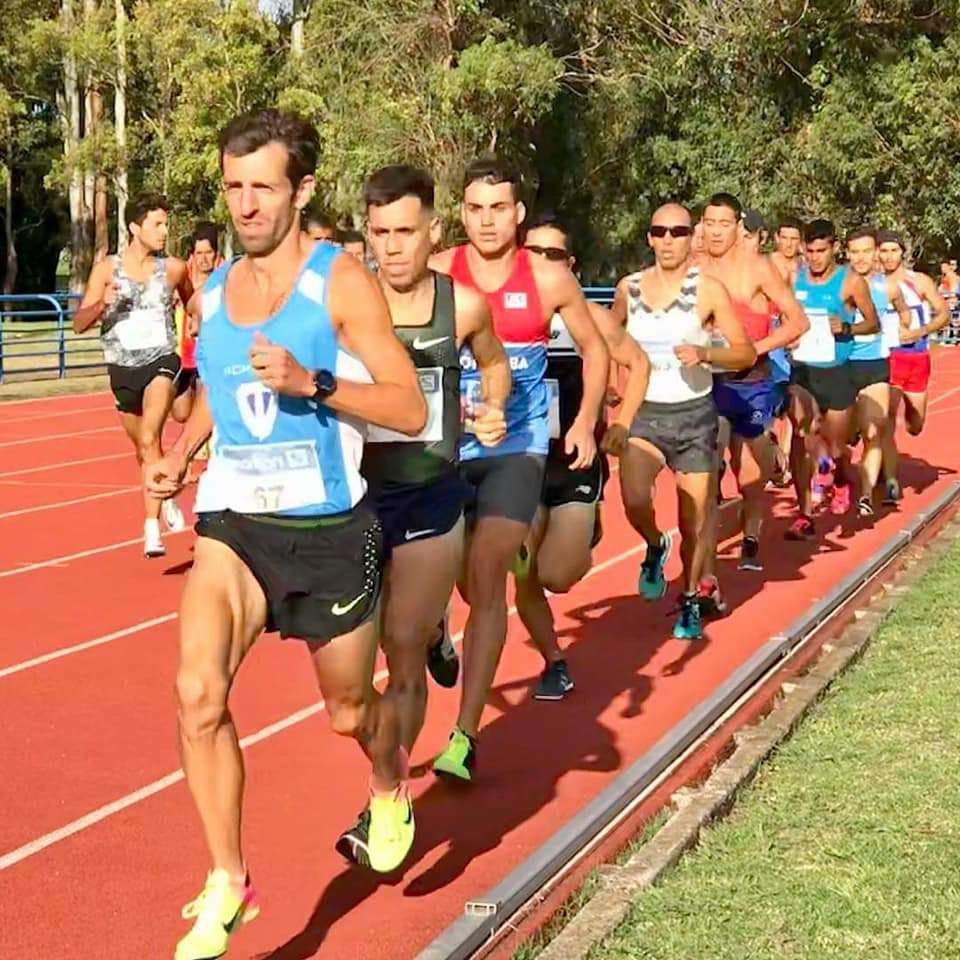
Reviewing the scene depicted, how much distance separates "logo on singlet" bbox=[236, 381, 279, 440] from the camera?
4.34 meters

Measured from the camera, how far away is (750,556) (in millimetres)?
11391

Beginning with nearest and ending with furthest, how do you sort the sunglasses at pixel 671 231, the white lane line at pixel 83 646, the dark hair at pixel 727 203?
the white lane line at pixel 83 646, the sunglasses at pixel 671 231, the dark hair at pixel 727 203

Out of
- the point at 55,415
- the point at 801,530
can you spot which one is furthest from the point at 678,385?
the point at 55,415

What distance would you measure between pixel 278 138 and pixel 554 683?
3.82 metres

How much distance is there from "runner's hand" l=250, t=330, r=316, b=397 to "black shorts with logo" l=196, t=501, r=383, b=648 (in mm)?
476

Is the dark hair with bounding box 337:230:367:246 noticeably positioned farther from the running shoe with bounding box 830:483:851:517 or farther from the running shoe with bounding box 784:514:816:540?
the running shoe with bounding box 830:483:851:517

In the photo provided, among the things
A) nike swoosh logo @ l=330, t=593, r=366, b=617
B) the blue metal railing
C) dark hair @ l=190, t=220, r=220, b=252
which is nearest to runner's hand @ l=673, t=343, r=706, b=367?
nike swoosh logo @ l=330, t=593, r=366, b=617

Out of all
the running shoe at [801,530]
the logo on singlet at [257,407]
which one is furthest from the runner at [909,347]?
the logo on singlet at [257,407]

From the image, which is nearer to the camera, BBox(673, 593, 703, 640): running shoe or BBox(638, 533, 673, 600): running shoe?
BBox(673, 593, 703, 640): running shoe

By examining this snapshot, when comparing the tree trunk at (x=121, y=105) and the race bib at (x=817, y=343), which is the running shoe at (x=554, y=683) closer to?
the race bib at (x=817, y=343)

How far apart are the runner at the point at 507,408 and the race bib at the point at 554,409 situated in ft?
0.59

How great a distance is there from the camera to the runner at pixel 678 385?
350 inches

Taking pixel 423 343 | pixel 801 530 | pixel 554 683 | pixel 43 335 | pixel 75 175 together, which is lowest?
pixel 43 335

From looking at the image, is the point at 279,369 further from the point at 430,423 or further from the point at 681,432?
the point at 681,432
